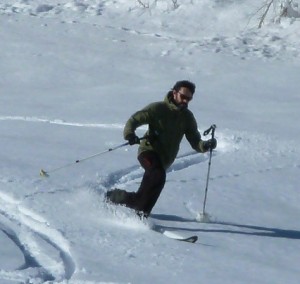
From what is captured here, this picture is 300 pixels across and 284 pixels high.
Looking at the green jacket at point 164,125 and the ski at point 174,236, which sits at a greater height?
the green jacket at point 164,125

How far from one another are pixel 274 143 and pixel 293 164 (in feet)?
3.03

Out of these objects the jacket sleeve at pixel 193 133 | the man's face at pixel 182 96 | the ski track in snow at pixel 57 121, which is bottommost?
the ski track in snow at pixel 57 121

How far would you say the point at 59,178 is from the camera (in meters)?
11.0

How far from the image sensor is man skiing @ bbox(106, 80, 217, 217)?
31.0ft

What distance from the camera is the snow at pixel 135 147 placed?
28.2ft

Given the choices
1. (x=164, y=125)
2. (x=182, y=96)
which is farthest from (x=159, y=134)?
(x=182, y=96)

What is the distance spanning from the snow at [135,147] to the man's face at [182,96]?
109 cm

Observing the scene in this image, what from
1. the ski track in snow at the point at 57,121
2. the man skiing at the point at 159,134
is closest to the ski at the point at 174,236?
the man skiing at the point at 159,134

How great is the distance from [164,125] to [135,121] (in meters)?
0.28

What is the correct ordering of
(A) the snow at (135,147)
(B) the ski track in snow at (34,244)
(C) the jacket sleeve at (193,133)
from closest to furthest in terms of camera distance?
(B) the ski track in snow at (34,244), (A) the snow at (135,147), (C) the jacket sleeve at (193,133)

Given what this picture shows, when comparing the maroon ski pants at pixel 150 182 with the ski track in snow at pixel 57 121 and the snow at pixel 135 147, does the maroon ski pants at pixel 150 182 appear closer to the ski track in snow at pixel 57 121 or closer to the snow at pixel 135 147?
the snow at pixel 135 147

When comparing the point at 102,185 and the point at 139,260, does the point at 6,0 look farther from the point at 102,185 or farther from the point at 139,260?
the point at 139,260

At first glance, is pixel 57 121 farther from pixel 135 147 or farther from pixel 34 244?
pixel 34 244

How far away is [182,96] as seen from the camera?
9438 millimetres
